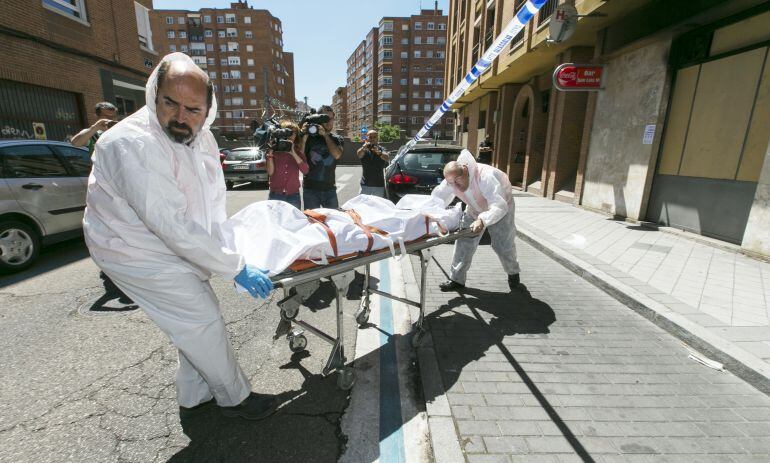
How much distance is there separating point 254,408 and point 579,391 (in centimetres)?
228

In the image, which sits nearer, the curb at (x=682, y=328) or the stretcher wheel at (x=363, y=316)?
the curb at (x=682, y=328)

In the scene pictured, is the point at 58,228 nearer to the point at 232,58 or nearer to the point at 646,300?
the point at 646,300

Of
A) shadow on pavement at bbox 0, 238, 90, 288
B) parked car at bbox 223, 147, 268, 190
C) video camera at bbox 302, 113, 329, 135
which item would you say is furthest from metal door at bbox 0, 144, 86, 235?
parked car at bbox 223, 147, 268, 190

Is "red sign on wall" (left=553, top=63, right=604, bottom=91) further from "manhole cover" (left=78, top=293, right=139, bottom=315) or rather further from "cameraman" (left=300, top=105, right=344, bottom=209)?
"manhole cover" (left=78, top=293, right=139, bottom=315)

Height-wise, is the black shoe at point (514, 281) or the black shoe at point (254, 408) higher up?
the black shoe at point (514, 281)

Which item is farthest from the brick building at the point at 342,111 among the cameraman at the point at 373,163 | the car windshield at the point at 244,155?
the cameraman at the point at 373,163

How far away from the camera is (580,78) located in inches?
345

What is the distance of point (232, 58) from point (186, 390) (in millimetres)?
81875

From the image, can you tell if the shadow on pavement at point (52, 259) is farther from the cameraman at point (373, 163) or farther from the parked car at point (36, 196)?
the cameraman at point (373, 163)

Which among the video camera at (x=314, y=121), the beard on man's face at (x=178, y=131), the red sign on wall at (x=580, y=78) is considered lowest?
the beard on man's face at (x=178, y=131)

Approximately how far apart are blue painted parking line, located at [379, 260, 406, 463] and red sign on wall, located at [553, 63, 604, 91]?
7.81 metres

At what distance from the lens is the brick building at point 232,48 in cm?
6944

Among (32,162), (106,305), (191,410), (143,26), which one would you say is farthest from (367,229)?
(143,26)

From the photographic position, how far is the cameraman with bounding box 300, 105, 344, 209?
193 inches
